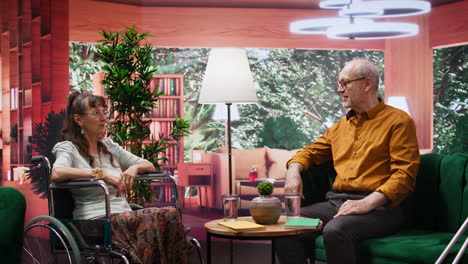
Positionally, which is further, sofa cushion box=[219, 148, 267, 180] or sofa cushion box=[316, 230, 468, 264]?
sofa cushion box=[219, 148, 267, 180]

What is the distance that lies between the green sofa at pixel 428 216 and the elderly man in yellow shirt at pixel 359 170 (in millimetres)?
101

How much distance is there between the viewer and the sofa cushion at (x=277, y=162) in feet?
31.1

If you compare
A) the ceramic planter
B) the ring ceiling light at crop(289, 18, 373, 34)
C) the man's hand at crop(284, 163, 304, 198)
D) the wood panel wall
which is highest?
the ring ceiling light at crop(289, 18, 373, 34)

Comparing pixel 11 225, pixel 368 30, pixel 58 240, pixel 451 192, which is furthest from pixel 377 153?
pixel 368 30

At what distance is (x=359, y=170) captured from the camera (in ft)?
11.1

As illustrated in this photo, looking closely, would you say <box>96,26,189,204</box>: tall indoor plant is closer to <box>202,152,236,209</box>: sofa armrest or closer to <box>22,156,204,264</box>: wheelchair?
<box>22,156,204,264</box>: wheelchair

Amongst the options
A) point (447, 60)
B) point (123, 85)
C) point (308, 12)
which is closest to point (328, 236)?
point (123, 85)

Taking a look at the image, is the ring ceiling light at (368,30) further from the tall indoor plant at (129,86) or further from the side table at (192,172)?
the tall indoor plant at (129,86)

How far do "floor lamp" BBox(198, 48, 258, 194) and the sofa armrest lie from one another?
13.9ft

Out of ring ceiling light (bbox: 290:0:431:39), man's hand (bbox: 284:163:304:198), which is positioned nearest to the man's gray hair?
man's hand (bbox: 284:163:304:198)

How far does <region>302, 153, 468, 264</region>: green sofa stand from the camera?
9.71 ft

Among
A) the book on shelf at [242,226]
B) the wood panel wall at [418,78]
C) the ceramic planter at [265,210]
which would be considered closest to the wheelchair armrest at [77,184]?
the book on shelf at [242,226]

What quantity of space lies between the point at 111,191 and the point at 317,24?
19.6 feet

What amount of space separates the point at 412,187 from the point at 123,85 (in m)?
2.38
